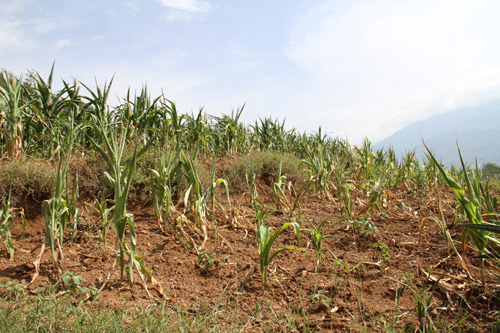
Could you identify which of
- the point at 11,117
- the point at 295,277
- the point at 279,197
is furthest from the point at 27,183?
the point at 295,277

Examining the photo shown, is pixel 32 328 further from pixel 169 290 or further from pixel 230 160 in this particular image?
pixel 230 160

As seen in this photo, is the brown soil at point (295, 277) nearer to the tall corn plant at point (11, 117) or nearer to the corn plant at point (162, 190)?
the corn plant at point (162, 190)

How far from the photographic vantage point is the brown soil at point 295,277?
1.58 m

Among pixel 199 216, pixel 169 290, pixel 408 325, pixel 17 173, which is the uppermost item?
pixel 17 173

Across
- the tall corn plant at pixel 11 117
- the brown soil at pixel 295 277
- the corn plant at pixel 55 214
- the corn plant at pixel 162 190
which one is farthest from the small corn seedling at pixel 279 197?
the tall corn plant at pixel 11 117

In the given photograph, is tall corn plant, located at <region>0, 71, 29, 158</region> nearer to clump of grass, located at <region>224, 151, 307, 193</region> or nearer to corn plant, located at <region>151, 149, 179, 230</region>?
corn plant, located at <region>151, 149, 179, 230</region>

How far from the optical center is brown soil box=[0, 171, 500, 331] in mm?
1580

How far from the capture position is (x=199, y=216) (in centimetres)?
252

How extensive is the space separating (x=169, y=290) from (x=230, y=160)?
11.5 ft

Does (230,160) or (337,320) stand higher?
(230,160)

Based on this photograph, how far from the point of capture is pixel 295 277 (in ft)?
6.55

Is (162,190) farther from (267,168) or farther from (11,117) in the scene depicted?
(267,168)

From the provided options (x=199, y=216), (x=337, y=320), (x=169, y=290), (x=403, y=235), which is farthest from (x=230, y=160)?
(x=337, y=320)

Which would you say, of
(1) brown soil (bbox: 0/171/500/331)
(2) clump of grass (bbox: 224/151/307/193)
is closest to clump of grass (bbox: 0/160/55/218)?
(1) brown soil (bbox: 0/171/500/331)
